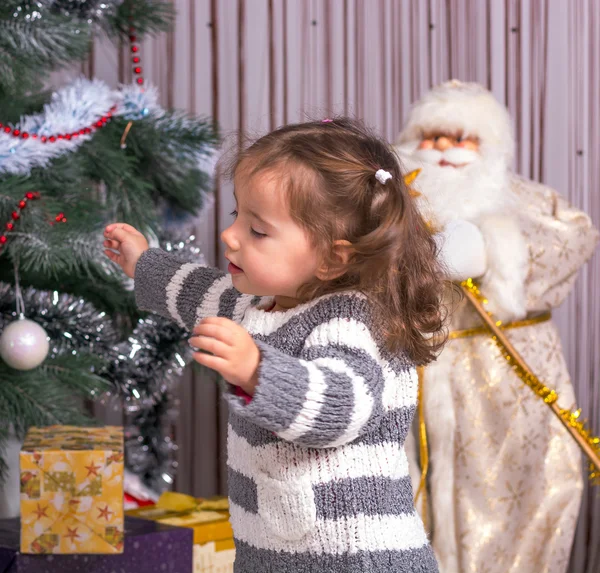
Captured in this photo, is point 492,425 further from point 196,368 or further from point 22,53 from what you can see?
point 22,53

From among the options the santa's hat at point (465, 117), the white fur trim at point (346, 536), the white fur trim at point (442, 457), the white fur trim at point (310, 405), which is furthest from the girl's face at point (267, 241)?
the santa's hat at point (465, 117)

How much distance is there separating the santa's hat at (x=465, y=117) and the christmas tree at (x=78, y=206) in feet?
1.49

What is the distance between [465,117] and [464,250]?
331 mm

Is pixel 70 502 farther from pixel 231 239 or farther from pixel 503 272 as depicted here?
pixel 503 272

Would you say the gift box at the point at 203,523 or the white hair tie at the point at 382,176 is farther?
the gift box at the point at 203,523

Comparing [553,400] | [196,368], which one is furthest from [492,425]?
[196,368]

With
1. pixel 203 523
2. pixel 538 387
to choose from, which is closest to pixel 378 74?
pixel 538 387

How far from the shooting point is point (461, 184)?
1832 millimetres

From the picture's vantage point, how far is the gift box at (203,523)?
1.54 m

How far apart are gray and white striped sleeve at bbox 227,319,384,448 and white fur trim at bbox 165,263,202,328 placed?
0.89 feet

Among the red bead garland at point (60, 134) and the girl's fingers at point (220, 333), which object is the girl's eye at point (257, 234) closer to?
the girl's fingers at point (220, 333)

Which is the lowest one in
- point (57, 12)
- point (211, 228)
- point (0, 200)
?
point (211, 228)

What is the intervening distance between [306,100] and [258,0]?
0.28m

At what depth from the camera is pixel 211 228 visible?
239 centimetres
